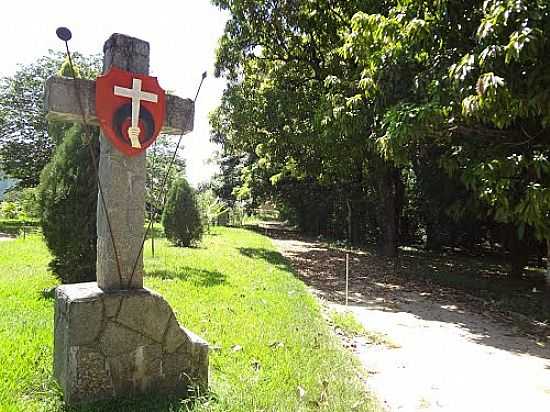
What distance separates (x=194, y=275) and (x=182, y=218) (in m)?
5.79

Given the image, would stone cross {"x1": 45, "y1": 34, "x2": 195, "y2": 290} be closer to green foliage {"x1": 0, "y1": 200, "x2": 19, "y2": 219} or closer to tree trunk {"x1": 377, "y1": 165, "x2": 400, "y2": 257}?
tree trunk {"x1": 377, "y1": 165, "x2": 400, "y2": 257}

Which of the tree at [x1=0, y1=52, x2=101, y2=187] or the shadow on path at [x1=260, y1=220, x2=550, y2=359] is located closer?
the shadow on path at [x1=260, y1=220, x2=550, y2=359]

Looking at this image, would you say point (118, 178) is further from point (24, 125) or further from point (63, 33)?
point (24, 125)

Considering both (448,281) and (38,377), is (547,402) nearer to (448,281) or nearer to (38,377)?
(38,377)

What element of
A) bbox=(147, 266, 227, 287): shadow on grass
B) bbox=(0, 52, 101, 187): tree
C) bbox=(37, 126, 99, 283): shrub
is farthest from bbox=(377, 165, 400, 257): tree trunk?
bbox=(0, 52, 101, 187): tree

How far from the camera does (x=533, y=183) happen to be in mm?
5008

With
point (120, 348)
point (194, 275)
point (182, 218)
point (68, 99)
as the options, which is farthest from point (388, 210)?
point (68, 99)

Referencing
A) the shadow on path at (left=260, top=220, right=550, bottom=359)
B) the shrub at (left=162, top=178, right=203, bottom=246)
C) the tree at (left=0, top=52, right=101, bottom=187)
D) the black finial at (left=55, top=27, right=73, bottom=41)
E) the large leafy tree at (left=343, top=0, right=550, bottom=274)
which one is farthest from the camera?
the tree at (left=0, top=52, right=101, bottom=187)

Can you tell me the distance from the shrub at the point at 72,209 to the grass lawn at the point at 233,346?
64 cm

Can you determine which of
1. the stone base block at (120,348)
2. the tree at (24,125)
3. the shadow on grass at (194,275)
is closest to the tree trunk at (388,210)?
the shadow on grass at (194,275)

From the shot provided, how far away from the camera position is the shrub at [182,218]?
528 inches

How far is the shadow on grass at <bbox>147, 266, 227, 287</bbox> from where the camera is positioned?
733cm

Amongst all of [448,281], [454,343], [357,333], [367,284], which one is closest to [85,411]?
[357,333]

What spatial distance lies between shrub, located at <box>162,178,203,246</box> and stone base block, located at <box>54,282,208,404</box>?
34.1ft
